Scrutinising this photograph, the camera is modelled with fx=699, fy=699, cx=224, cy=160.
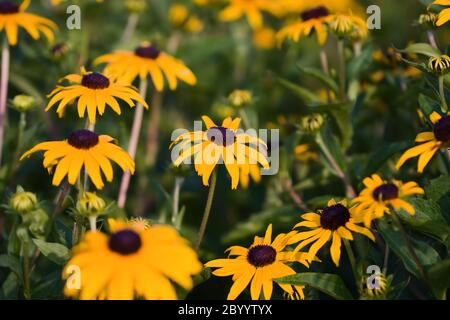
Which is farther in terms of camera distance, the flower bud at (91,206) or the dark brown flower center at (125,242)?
the flower bud at (91,206)

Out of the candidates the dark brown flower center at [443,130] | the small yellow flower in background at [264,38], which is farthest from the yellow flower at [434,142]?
the small yellow flower in background at [264,38]

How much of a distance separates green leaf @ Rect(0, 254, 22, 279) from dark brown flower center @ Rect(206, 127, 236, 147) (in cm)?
61

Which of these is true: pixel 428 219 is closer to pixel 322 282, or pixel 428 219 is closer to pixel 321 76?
pixel 322 282

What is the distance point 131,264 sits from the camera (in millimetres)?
1343

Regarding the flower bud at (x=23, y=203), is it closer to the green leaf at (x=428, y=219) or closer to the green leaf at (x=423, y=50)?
the green leaf at (x=428, y=219)

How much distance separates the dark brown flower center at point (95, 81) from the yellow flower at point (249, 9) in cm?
139

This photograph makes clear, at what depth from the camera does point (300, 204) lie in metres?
2.40

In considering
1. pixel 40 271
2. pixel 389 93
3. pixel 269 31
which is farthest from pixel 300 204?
pixel 269 31

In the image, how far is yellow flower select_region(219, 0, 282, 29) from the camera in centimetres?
331

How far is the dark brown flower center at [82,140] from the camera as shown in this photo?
5.75ft

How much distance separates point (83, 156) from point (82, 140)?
44 millimetres

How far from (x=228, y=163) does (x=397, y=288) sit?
19.9 inches

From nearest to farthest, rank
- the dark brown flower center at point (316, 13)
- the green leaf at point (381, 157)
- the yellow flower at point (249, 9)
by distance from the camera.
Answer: the green leaf at point (381, 157)
the dark brown flower center at point (316, 13)
the yellow flower at point (249, 9)
